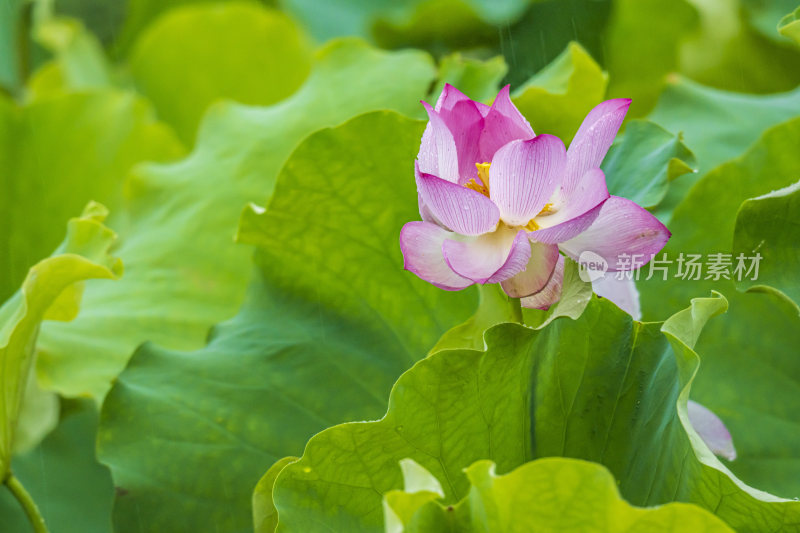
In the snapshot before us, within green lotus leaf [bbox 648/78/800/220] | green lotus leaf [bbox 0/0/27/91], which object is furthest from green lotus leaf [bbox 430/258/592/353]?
green lotus leaf [bbox 0/0/27/91]

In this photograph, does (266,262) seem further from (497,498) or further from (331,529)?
(497,498)

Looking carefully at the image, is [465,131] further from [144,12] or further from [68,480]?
[144,12]

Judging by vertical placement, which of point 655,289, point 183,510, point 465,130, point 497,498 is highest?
point 465,130

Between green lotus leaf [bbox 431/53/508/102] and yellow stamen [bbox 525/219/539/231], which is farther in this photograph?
green lotus leaf [bbox 431/53/508/102]

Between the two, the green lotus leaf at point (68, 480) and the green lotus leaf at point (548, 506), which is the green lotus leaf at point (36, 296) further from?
the green lotus leaf at point (548, 506)

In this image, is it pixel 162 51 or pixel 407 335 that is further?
pixel 162 51

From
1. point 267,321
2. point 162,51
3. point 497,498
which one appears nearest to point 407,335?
point 267,321

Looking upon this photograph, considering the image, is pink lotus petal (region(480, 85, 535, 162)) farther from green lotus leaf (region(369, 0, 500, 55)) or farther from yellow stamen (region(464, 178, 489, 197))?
green lotus leaf (region(369, 0, 500, 55))
